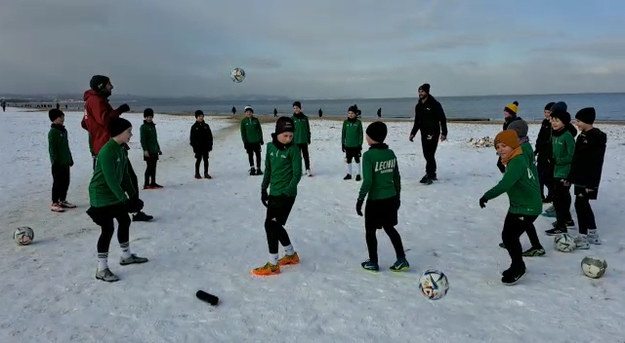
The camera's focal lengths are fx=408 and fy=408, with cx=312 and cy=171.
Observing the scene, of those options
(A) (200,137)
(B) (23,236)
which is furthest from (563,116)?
(A) (200,137)

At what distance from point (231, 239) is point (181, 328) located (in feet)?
10.0

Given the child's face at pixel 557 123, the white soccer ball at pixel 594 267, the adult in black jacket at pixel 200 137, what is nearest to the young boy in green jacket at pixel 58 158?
the adult in black jacket at pixel 200 137

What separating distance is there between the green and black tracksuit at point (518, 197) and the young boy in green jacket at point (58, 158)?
9122 mm

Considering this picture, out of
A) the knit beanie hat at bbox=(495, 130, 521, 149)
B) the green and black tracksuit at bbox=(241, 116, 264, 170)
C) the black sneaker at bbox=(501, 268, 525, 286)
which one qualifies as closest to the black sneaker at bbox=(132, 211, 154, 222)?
the green and black tracksuit at bbox=(241, 116, 264, 170)

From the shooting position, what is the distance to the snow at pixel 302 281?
4578 mm

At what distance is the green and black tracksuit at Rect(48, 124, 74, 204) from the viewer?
9344 mm

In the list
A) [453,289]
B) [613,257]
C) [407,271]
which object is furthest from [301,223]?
[613,257]

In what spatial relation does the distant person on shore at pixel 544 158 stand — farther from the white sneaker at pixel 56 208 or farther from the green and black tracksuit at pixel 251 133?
the white sneaker at pixel 56 208

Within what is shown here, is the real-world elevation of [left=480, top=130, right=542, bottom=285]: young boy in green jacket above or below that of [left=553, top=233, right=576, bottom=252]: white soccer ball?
above

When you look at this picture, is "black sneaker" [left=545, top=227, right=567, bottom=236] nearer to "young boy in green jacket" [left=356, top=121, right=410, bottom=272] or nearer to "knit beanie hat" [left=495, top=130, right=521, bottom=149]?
"knit beanie hat" [left=495, top=130, right=521, bottom=149]

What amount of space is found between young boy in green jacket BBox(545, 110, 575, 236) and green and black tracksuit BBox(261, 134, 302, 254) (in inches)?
187

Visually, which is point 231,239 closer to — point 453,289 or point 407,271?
point 407,271

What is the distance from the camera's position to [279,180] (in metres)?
6.00

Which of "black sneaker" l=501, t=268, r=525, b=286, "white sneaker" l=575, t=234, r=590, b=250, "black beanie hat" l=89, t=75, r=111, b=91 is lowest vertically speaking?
"black sneaker" l=501, t=268, r=525, b=286
